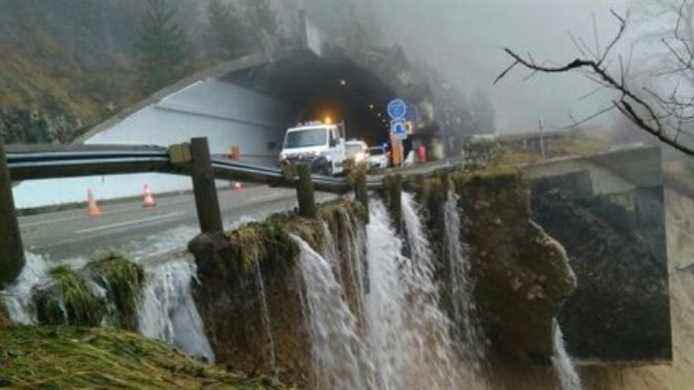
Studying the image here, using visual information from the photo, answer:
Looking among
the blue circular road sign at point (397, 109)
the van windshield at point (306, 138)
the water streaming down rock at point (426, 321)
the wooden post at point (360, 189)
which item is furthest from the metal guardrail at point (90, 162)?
the van windshield at point (306, 138)

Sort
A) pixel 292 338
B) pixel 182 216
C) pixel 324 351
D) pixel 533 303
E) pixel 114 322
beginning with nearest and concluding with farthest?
pixel 114 322 → pixel 292 338 → pixel 324 351 → pixel 182 216 → pixel 533 303

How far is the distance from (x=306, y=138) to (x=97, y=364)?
84.9ft

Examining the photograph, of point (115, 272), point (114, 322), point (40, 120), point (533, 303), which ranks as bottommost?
point (533, 303)

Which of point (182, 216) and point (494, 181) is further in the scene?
point (494, 181)

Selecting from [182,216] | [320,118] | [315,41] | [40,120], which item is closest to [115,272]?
[182,216]

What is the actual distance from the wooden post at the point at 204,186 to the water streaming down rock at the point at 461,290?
8.41m

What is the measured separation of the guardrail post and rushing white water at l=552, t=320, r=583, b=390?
12378 millimetres

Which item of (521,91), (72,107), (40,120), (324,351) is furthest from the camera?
(521,91)

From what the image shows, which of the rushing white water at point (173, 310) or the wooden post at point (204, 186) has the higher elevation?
the wooden post at point (204, 186)

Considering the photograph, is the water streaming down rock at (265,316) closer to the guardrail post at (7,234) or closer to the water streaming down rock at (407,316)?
the guardrail post at (7,234)

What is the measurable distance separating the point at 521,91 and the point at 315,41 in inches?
1679

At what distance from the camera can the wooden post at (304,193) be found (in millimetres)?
7332

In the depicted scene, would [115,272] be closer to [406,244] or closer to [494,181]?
[406,244]

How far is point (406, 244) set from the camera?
12055mm
